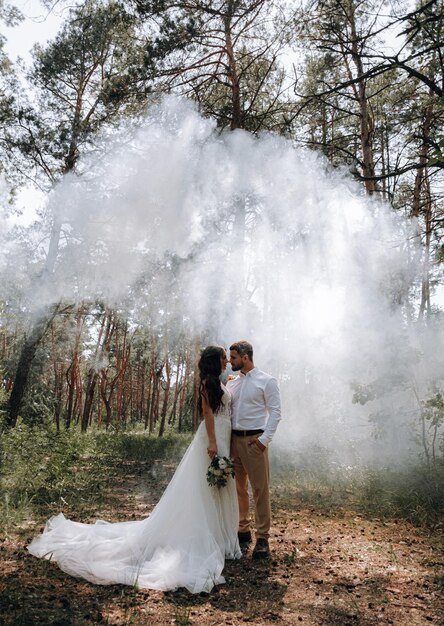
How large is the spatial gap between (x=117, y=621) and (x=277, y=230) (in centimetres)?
978

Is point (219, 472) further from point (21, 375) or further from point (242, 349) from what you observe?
point (21, 375)

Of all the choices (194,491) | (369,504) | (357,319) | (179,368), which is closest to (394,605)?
(194,491)

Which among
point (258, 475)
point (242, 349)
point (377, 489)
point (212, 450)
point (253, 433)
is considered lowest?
point (377, 489)

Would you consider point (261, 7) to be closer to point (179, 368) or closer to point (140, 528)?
point (140, 528)

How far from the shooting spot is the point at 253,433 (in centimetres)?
482

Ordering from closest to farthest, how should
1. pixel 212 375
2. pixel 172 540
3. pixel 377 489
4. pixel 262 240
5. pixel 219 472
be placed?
1. pixel 172 540
2. pixel 219 472
3. pixel 212 375
4. pixel 377 489
5. pixel 262 240

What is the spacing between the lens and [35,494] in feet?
20.9

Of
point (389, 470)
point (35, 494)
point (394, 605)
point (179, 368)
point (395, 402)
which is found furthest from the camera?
point (179, 368)

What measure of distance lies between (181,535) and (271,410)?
1.38 metres

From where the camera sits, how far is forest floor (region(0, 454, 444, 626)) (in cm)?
320

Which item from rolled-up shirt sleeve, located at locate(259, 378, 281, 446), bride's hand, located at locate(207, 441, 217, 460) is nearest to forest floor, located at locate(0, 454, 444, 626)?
bride's hand, located at locate(207, 441, 217, 460)

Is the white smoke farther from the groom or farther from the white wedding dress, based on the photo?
the white wedding dress

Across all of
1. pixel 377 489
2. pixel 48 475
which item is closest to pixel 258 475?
pixel 377 489

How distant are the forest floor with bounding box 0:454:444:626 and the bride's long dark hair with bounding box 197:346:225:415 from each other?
146 centimetres
